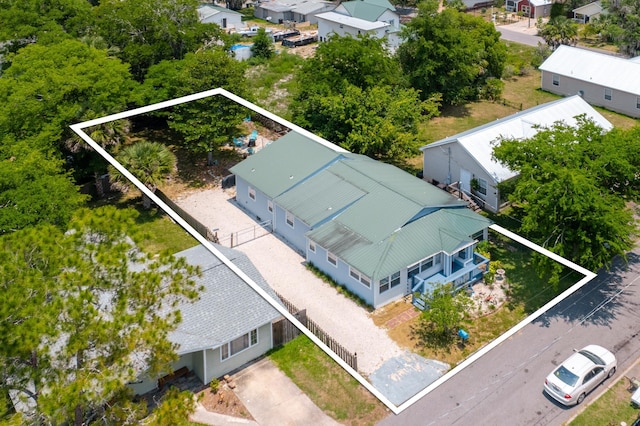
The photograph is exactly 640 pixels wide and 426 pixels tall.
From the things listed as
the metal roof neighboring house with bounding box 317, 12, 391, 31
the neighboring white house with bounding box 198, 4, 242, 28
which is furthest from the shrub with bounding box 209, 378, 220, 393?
the neighboring white house with bounding box 198, 4, 242, 28

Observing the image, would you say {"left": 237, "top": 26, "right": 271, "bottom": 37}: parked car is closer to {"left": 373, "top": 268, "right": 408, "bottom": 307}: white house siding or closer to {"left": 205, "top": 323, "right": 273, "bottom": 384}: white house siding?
{"left": 205, "top": 323, "right": 273, "bottom": 384}: white house siding

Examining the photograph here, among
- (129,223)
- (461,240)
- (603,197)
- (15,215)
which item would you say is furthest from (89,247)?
(603,197)

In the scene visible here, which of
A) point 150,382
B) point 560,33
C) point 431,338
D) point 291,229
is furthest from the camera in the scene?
point 560,33

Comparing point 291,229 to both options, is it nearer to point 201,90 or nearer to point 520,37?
point 201,90

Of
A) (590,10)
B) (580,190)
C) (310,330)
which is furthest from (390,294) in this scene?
(590,10)

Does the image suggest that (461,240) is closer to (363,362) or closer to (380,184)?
(380,184)

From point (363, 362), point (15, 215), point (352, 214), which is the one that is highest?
point (352, 214)
